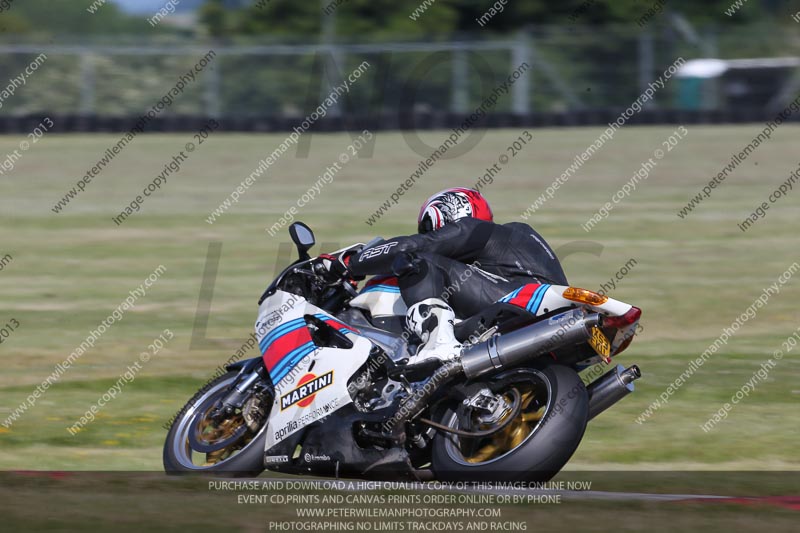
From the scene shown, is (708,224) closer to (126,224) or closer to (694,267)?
(694,267)

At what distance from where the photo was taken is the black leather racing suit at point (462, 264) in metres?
6.54

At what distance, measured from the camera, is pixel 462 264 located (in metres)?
6.68

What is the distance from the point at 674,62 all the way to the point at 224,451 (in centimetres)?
3322

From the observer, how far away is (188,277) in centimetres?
1516

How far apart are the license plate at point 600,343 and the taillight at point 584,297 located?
12 centimetres

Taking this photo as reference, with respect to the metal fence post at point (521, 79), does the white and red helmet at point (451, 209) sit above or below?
above

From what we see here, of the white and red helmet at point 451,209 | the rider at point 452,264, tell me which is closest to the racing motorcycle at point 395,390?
the rider at point 452,264

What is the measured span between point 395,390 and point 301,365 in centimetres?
59

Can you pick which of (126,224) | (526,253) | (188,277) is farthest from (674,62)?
(526,253)

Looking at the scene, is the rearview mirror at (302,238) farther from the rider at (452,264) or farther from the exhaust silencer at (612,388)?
the exhaust silencer at (612,388)

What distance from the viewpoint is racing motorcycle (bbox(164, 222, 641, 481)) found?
6.00 m

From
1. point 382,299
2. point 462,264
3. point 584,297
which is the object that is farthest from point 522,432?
point 382,299

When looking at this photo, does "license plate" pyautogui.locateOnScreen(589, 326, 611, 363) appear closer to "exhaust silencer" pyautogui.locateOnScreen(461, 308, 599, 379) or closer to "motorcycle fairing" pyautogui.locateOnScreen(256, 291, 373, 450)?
"exhaust silencer" pyautogui.locateOnScreen(461, 308, 599, 379)

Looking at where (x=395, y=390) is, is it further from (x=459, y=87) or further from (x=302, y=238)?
(x=459, y=87)
